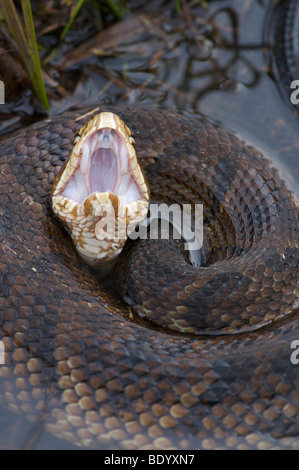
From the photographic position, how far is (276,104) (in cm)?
500

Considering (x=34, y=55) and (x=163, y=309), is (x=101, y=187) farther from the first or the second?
(x=34, y=55)

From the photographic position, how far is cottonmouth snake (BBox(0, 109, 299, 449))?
3105 millimetres

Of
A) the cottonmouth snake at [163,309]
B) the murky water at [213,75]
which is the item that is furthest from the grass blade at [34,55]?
the cottonmouth snake at [163,309]

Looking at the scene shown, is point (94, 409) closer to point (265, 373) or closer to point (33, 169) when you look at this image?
point (265, 373)

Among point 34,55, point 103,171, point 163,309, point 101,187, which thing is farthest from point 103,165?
point 34,55

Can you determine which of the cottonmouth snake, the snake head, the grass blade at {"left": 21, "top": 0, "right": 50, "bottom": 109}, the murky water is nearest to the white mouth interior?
the snake head

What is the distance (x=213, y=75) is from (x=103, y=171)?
6.18ft

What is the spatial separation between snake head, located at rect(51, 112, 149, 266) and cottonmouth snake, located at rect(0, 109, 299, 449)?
0.20 meters

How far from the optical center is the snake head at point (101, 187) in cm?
358

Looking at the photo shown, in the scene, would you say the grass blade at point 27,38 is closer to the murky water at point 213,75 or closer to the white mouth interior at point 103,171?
the murky water at point 213,75

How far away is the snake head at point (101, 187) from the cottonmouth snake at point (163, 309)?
195 mm

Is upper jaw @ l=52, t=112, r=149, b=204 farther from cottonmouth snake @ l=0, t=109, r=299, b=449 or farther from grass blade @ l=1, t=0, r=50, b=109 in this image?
grass blade @ l=1, t=0, r=50, b=109

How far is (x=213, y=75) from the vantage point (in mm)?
5227
